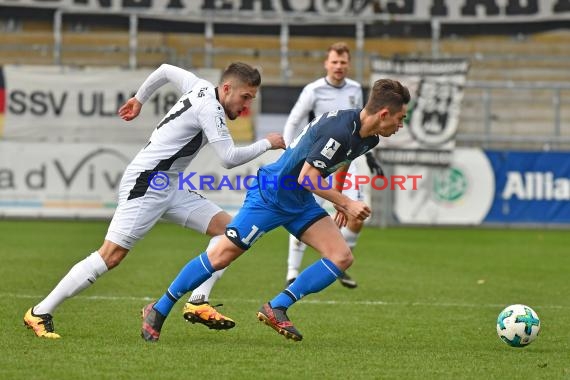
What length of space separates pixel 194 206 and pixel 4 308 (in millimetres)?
2200

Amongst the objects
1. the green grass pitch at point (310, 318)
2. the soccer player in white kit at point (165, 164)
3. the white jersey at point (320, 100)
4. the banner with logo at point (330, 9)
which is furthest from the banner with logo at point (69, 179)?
the soccer player in white kit at point (165, 164)

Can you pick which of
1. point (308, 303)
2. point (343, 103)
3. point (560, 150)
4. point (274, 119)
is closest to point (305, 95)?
point (343, 103)

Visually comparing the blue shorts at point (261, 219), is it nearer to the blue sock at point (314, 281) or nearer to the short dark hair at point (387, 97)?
the blue sock at point (314, 281)

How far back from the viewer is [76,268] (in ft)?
26.8

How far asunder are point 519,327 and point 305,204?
1.71 metres

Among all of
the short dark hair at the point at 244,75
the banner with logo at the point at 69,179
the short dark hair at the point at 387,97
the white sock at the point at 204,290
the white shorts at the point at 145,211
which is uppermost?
the short dark hair at the point at 244,75

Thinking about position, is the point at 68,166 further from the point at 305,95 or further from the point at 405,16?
the point at 305,95

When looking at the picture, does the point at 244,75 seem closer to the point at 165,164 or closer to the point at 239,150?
the point at 239,150

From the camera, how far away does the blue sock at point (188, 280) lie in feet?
26.6

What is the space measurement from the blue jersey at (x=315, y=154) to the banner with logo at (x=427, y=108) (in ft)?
46.6

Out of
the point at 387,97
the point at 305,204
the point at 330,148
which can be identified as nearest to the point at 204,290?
the point at 305,204

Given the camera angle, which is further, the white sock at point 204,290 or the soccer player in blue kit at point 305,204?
the white sock at point 204,290

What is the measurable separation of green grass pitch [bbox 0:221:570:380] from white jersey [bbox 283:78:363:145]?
1.77 meters

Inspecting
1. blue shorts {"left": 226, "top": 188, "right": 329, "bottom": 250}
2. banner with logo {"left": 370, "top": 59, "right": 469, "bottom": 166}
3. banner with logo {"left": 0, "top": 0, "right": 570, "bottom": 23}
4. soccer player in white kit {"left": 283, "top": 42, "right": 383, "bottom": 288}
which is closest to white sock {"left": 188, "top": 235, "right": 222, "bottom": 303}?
blue shorts {"left": 226, "top": 188, "right": 329, "bottom": 250}
